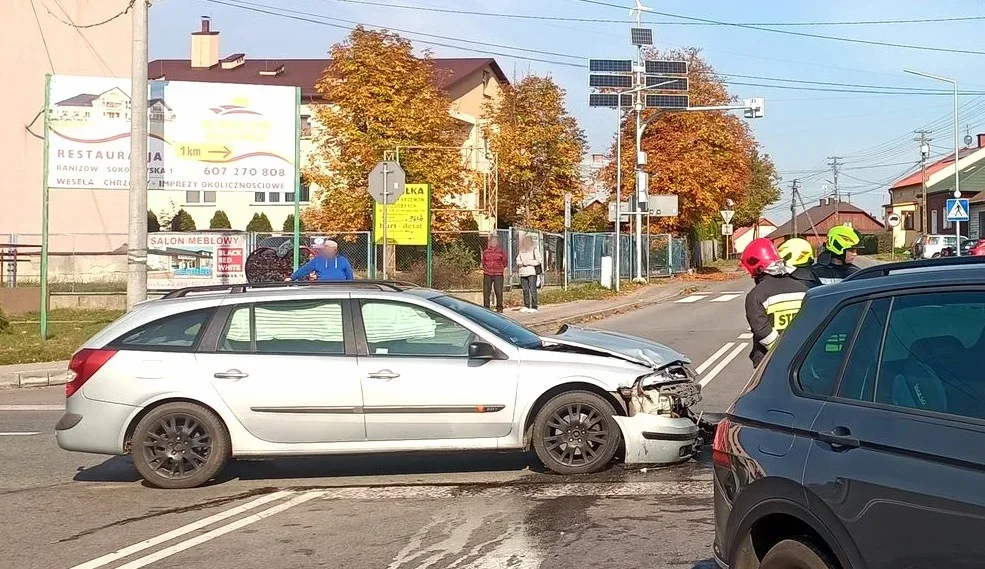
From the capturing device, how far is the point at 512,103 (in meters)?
50.0

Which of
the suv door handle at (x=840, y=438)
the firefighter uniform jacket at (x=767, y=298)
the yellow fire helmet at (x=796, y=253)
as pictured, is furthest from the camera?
the yellow fire helmet at (x=796, y=253)

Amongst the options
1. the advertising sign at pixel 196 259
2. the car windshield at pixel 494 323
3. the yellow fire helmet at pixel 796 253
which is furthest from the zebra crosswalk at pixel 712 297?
the yellow fire helmet at pixel 796 253

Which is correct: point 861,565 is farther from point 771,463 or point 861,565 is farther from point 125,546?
point 125,546

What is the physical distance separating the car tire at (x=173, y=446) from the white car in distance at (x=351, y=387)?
11 millimetres

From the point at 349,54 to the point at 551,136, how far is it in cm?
1509

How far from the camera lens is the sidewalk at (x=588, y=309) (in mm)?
23422

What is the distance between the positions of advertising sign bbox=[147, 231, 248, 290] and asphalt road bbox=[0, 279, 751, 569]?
15.6m

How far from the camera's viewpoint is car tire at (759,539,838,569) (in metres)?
3.69

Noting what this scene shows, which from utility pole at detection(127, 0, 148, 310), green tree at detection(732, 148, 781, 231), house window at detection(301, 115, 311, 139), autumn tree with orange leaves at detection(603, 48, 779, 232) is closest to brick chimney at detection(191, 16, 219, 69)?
house window at detection(301, 115, 311, 139)

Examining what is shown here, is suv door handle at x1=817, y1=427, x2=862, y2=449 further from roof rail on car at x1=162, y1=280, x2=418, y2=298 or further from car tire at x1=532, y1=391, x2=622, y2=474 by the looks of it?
roof rail on car at x1=162, y1=280, x2=418, y2=298

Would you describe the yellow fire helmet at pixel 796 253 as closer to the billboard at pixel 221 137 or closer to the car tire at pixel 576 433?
the car tire at pixel 576 433

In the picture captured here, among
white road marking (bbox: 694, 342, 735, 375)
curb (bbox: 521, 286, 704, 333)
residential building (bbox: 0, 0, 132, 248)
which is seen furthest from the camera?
residential building (bbox: 0, 0, 132, 248)

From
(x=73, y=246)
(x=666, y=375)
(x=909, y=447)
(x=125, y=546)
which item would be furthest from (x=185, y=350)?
(x=73, y=246)

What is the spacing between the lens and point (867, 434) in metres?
3.58
